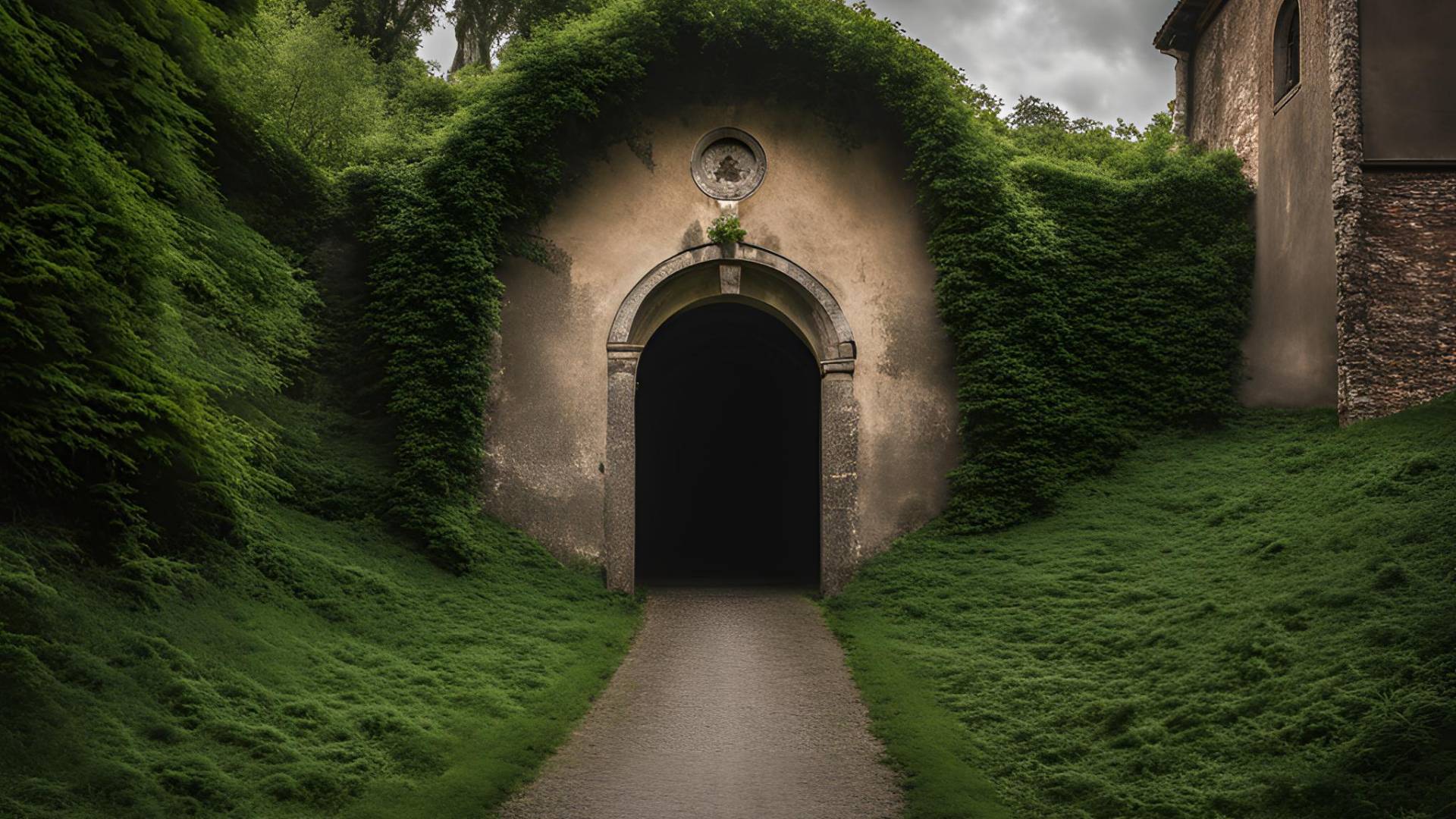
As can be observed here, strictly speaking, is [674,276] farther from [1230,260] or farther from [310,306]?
[1230,260]

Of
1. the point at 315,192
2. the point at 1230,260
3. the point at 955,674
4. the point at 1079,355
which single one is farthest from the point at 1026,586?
the point at 315,192

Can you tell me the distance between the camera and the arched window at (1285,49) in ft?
53.7

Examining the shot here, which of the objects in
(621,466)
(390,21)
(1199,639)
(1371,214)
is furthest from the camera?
(390,21)

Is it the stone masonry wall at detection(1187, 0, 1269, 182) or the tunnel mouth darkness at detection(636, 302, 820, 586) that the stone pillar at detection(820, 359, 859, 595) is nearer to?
the tunnel mouth darkness at detection(636, 302, 820, 586)

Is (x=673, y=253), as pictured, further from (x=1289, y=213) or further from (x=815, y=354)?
(x=1289, y=213)

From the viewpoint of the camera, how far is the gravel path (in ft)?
24.5

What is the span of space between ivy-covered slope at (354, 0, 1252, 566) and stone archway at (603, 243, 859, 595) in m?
1.65

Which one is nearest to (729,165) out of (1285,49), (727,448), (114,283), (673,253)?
(673,253)

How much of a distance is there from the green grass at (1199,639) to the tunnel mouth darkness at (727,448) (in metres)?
8.20

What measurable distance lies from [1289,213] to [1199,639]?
8691 millimetres

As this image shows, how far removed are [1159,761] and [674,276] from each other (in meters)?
10.6

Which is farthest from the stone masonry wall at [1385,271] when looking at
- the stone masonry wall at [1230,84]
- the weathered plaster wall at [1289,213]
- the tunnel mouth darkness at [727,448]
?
the tunnel mouth darkness at [727,448]

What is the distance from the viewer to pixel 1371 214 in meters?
14.2

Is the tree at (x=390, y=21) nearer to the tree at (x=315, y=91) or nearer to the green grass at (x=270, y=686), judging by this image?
the tree at (x=315, y=91)
